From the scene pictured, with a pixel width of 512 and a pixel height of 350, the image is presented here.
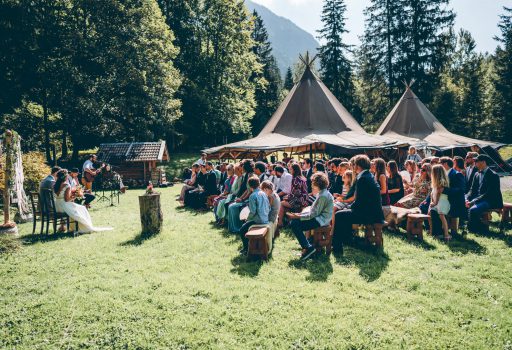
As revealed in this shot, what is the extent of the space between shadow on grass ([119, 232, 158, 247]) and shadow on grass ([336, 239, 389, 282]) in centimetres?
423

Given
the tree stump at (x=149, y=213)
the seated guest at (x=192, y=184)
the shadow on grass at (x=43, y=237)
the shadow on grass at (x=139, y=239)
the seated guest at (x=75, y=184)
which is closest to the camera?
the shadow on grass at (x=139, y=239)

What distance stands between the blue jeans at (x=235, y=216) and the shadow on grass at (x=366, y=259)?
2.63 meters

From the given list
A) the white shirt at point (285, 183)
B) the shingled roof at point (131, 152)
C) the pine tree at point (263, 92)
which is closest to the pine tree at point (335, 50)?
the pine tree at point (263, 92)

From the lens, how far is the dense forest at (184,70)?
2041 cm

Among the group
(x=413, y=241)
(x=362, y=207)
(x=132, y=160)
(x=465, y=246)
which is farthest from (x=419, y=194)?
(x=132, y=160)

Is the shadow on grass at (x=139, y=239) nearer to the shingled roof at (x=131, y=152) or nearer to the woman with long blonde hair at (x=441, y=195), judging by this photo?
the woman with long blonde hair at (x=441, y=195)

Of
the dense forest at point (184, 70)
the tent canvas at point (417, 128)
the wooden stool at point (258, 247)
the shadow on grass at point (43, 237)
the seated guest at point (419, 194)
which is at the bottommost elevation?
the shadow on grass at point (43, 237)

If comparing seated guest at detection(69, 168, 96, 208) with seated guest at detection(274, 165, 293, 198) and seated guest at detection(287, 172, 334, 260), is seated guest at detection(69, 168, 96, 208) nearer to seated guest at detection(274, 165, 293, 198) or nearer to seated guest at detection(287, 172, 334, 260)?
seated guest at detection(274, 165, 293, 198)

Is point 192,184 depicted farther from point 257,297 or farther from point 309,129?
point 257,297

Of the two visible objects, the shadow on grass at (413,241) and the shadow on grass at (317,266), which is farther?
the shadow on grass at (413,241)

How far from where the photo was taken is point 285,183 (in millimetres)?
8812

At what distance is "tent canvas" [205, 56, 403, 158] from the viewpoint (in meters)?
13.2

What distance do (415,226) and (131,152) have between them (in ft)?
58.6

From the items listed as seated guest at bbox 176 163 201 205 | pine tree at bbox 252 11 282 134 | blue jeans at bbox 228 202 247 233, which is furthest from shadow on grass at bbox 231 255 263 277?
pine tree at bbox 252 11 282 134
